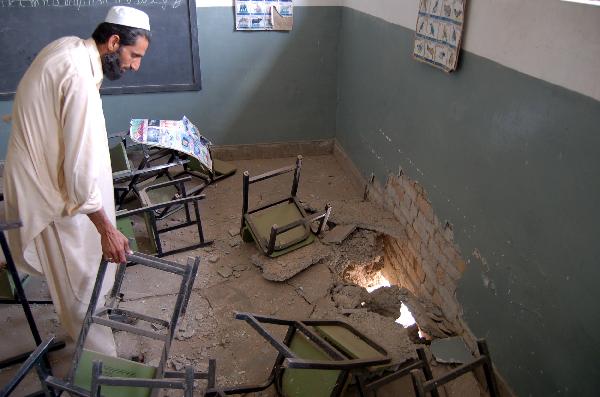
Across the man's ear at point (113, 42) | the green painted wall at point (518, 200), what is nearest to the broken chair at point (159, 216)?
the man's ear at point (113, 42)

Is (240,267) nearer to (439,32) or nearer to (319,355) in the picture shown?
(319,355)

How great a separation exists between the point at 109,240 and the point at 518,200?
83.9 inches

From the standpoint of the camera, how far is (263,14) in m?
5.05

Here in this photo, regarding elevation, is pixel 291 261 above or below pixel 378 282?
above

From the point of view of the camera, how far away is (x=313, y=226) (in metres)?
4.05

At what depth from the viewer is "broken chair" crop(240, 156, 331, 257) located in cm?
363

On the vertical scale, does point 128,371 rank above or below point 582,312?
below

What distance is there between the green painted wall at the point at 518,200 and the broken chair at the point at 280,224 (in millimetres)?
938

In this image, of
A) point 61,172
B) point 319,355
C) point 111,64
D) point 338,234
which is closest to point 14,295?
point 61,172

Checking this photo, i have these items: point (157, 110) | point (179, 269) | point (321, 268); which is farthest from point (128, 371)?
point (157, 110)

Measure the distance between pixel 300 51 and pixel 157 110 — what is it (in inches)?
69.2

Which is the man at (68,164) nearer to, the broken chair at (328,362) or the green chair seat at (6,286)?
the green chair seat at (6,286)

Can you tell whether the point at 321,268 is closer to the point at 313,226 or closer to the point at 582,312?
A: the point at 313,226

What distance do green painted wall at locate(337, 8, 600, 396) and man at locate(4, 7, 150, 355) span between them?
6.46ft
